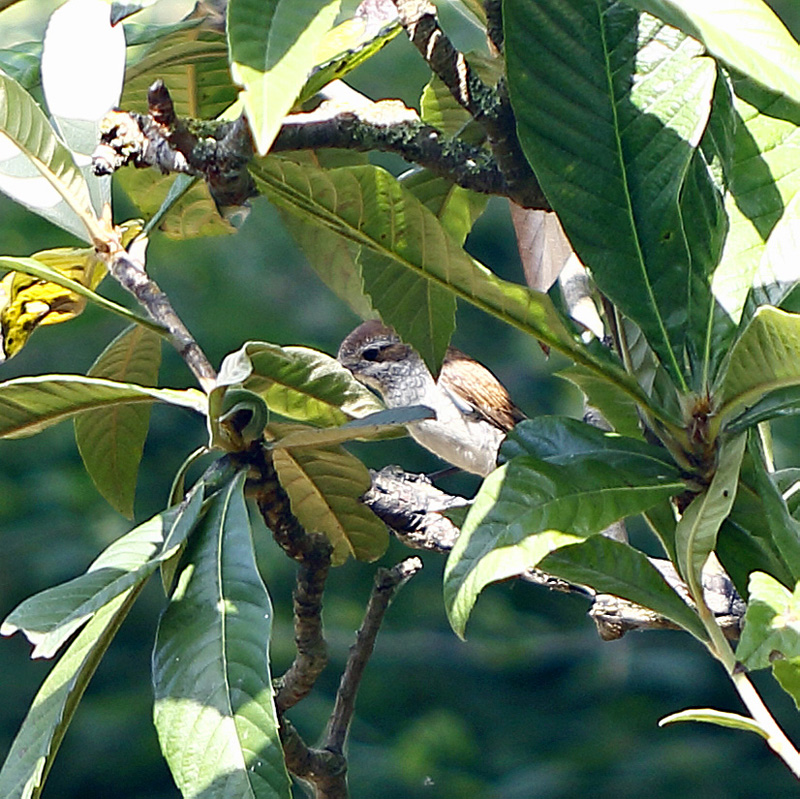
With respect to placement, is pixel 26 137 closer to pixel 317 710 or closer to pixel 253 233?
pixel 317 710

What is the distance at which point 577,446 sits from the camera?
2.31 feet

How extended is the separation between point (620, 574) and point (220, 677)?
10.5 inches

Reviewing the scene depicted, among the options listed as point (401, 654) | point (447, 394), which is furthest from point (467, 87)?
point (401, 654)

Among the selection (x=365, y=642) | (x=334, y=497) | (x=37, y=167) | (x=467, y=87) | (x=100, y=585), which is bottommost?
(x=365, y=642)

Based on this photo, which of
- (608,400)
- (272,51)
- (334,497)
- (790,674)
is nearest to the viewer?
(272,51)

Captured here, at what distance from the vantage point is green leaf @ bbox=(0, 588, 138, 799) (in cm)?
73

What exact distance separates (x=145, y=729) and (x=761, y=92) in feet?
9.16

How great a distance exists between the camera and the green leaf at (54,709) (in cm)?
73

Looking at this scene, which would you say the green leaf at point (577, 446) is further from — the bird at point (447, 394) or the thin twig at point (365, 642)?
the bird at point (447, 394)

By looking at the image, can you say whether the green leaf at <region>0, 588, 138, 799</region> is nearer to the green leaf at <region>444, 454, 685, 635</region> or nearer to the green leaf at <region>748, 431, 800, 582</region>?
the green leaf at <region>444, 454, 685, 635</region>

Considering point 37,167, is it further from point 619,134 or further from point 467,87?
point 619,134

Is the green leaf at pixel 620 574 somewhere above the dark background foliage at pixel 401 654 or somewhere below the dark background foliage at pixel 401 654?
above

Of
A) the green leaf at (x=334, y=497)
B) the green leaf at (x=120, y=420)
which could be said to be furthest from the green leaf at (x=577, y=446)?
the green leaf at (x=120, y=420)

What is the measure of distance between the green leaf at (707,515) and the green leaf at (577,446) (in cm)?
3
